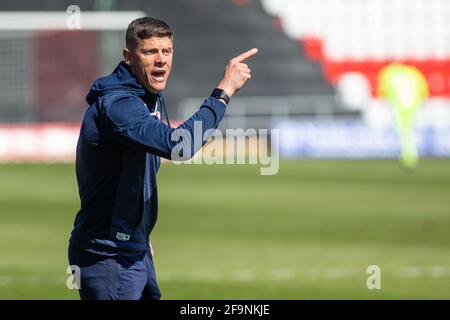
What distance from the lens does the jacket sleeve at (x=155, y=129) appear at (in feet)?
16.7

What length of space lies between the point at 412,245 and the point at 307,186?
7274mm

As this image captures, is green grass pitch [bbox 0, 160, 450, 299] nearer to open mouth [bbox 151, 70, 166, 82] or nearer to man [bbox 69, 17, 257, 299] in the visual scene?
man [bbox 69, 17, 257, 299]

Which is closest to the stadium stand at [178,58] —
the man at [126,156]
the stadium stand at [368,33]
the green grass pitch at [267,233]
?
the stadium stand at [368,33]

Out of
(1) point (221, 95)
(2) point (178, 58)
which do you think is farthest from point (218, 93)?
(2) point (178, 58)

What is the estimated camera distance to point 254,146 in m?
27.8

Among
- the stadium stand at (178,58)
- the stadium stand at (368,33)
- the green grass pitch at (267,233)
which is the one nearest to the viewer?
the green grass pitch at (267,233)

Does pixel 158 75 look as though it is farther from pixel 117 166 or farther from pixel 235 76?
pixel 117 166

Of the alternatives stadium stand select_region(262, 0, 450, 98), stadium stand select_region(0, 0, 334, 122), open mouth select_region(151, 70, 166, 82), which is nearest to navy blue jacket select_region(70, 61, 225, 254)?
open mouth select_region(151, 70, 166, 82)

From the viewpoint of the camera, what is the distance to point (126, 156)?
537cm

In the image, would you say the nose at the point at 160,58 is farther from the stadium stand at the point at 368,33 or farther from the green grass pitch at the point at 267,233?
the stadium stand at the point at 368,33

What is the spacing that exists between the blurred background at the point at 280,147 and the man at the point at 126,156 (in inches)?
169

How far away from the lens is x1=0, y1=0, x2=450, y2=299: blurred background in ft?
38.1

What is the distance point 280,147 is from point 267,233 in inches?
544

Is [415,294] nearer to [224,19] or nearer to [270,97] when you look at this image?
[270,97]
